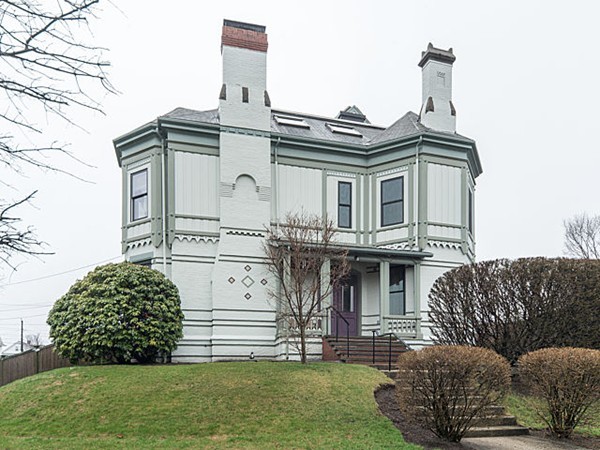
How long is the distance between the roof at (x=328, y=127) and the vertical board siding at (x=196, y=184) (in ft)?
3.94

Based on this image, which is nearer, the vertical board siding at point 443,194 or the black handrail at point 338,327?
the black handrail at point 338,327

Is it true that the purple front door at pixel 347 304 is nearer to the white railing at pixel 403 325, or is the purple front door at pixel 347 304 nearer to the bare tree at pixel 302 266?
the white railing at pixel 403 325

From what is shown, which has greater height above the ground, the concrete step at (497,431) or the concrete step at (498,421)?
the concrete step at (498,421)

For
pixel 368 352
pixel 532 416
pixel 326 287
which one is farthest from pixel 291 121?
pixel 532 416

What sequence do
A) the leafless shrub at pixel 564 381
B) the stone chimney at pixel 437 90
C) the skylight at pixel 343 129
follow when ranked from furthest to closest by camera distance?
1. the skylight at pixel 343 129
2. the stone chimney at pixel 437 90
3. the leafless shrub at pixel 564 381

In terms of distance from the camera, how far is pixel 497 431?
9781 mm

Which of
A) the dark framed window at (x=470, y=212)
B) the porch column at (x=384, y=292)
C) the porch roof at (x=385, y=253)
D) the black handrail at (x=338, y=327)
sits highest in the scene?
the dark framed window at (x=470, y=212)

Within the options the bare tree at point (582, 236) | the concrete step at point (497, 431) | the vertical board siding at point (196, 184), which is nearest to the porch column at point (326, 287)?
the vertical board siding at point (196, 184)

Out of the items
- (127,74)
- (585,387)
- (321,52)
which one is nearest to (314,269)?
(321,52)

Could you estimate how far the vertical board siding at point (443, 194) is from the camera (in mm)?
18016

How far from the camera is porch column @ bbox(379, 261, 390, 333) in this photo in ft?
55.6

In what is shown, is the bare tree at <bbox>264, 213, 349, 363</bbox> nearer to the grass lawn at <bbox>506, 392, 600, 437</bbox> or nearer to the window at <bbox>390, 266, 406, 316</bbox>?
the window at <bbox>390, 266, 406, 316</bbox>

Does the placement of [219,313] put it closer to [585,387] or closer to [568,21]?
[585,387]

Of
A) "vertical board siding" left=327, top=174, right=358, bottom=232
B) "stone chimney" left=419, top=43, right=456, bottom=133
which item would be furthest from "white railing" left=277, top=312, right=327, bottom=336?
"stone chimney" left=419, top=43, right=456, bottom=133
